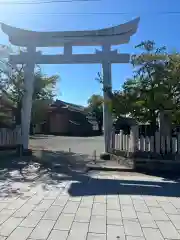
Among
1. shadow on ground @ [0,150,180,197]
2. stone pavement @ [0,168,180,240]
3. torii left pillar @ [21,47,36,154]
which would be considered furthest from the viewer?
torii left pillar @ [21,47,36,154]

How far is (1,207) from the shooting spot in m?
5.17

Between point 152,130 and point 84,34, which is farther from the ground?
point 84,34

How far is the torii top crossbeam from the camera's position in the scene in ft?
41.2

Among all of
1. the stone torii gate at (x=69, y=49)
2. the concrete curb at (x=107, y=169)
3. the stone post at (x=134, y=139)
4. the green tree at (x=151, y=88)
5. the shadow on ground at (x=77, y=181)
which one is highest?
the stone torii gate at (x=69, y=49)

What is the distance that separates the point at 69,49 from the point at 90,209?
30.9 feet

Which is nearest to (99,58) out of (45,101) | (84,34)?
(84,34)

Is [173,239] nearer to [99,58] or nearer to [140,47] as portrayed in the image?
[140,47]

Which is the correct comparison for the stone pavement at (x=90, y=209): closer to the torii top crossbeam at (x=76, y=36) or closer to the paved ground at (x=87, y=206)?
the paved ground at (x=87, y=206)

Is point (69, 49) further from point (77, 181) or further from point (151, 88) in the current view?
point (77, 181)

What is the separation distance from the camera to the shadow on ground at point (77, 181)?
656cm

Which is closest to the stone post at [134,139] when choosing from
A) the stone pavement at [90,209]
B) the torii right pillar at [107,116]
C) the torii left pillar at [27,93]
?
the stone pavement at [90,209]

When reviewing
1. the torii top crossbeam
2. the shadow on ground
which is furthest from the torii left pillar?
the shadow on ground

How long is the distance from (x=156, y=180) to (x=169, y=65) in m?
3.93

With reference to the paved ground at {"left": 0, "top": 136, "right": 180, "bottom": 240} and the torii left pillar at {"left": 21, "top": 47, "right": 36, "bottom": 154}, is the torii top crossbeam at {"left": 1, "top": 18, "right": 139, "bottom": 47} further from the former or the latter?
the paved ground at {"left": 0, "top": 136, "right": 180, "bottom": 240}
